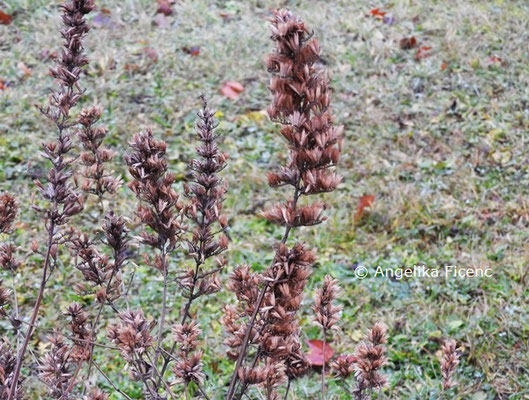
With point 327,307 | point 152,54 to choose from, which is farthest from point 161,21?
point 327,307

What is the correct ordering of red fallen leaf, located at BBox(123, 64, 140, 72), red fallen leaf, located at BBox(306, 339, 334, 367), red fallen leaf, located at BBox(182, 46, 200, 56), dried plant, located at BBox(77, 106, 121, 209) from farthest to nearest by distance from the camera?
red fallen leaf, located at BBox(182, 46, 200, 56) → red fallen leaf, located at BBox(123, 64, 140, 72) → red fallen leaf, located at BBox(306, 339, 334, 367) → dried plant, located at BBox(77, 106, 121, 209)

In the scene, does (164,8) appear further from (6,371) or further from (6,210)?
(6,371)

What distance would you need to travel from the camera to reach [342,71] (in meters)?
5.06

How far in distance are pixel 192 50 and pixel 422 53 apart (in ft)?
6.30

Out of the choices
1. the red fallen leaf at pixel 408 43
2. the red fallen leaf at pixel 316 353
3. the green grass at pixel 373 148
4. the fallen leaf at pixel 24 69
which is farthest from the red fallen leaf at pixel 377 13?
the red fallen leaf at pixel 316 353

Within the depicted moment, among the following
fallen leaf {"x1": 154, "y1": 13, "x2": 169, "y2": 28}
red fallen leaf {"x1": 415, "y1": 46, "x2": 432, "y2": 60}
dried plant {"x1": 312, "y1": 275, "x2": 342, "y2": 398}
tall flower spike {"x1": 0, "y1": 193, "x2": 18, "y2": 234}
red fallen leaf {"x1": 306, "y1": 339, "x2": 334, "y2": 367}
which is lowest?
red fallen leaf {"x1": 306, "y1": 339, "x2": 334, "y2": 367}

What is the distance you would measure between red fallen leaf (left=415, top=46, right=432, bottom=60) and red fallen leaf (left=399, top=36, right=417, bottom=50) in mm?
143

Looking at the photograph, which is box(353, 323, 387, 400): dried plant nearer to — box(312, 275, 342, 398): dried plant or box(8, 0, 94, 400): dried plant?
box(312, 275, 342, 398): dried plant

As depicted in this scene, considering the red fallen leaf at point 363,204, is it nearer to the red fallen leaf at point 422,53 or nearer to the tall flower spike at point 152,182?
the red fallen leaf at point 422,53

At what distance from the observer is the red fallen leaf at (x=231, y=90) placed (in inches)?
189

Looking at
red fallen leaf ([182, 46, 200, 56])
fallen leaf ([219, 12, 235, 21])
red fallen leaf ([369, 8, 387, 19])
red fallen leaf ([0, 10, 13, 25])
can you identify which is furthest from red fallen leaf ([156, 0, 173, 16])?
red fallen leaf ([369, 8, 387, 19])

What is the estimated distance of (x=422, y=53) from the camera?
517cm

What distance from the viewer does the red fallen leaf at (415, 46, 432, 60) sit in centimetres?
515

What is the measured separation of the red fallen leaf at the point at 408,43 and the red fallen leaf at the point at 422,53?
0.47 ft
